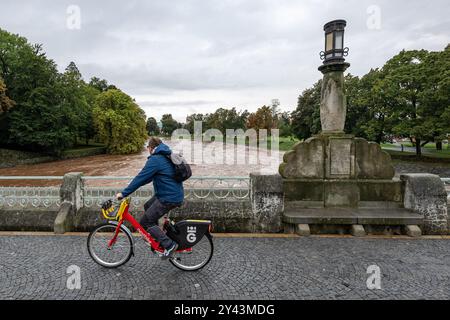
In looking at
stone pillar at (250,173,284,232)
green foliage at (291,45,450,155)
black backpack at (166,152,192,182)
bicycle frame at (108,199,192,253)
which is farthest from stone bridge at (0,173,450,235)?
green foliage at (291,45,450,155)

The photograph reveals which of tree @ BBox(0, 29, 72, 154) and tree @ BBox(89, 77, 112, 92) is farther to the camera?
tree @ BBox(89, 77, 112, 92)

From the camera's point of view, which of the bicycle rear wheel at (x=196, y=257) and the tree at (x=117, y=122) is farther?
the tree at (x=117, y=122)

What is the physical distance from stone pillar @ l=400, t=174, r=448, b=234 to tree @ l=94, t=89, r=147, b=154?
1745 inches

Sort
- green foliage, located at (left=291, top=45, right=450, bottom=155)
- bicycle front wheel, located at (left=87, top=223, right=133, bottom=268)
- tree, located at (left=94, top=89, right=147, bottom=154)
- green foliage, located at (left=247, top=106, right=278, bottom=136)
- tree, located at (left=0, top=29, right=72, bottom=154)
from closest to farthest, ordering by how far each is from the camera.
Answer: bicycle front wheel, located at (left=87, top=223, right=133, bottom=268) < green foliage, located at (left=291, top=45, right=450, bottom=155) < tree, located at (left=0, top=29, right=72, bottom=154) < tree, located at (left=94, top=89, right=147, bottom=154) < green foliage, located at (left=247, top=106, right=278, bottom=136)

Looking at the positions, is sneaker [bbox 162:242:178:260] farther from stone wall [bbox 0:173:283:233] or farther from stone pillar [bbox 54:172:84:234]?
stone pillar [bbox 54:172:84:234]

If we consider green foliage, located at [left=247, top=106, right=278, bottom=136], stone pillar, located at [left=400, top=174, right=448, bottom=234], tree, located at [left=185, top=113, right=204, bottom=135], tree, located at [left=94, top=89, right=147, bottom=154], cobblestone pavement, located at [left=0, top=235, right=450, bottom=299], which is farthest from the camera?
tree, located at [left=185, top=113, right=204, bottom=135]

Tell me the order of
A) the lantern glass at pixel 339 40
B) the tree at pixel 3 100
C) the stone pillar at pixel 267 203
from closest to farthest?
the stone pillar at pixel 267 203, the lantern glass at pixel 339 40, the tree at pixel 3 100

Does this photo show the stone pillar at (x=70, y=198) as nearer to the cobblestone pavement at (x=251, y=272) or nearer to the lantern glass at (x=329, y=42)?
the cobblestone pavement at (x=251, y=272)

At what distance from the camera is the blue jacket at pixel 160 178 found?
3.60 metres

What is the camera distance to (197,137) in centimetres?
9262

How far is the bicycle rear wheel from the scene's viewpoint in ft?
12.6

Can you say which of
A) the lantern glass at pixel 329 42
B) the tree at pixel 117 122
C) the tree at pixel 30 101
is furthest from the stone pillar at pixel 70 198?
the tree at pixel 117 122

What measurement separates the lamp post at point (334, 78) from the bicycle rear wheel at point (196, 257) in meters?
3.71
